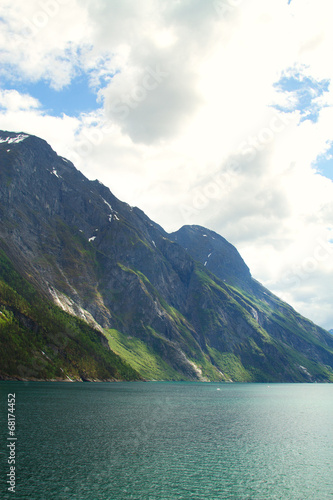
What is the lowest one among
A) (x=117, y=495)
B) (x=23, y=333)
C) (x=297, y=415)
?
(x=297, y=415)

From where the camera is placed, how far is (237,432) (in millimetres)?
82438

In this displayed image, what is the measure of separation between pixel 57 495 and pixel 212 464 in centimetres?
2614

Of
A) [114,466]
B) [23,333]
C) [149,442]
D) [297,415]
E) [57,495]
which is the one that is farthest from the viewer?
[23,333]

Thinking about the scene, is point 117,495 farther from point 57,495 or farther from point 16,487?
point 16,487

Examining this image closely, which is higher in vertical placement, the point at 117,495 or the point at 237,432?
the point at 117,495

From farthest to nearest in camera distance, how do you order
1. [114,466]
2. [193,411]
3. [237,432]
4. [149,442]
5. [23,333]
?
[23,333], [193,411], [237,432], [149,442], [114,466]

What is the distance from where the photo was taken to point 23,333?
7697 inches

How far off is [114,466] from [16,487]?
15.1m

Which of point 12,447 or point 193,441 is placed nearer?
point 12,447

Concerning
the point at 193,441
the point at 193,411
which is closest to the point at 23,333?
the point at 193,411

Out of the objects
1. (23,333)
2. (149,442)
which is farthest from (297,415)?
(23,333)

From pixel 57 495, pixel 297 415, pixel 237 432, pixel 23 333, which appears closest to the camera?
pixel 57 495

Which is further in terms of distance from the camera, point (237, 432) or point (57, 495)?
point (237, 432)

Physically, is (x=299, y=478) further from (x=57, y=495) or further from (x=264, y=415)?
(x=264, y=415)
